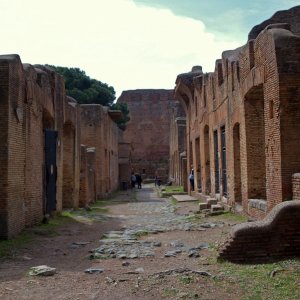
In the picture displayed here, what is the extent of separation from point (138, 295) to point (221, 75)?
12676mm

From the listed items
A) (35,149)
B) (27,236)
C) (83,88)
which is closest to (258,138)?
(35,149)

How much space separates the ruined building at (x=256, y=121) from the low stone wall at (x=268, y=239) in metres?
2.18

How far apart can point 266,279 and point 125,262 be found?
2528 millimetres

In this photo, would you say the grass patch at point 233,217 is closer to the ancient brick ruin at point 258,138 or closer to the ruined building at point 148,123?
the ancient brick ruin at point 258,138

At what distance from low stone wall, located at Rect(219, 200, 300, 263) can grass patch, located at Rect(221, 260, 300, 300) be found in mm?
221

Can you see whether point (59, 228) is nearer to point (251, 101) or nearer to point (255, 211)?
point (255, 211)

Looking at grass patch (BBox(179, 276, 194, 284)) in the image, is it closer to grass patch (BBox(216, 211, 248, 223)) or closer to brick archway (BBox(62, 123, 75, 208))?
grass patch (BBox(216, 211, 248, 223))

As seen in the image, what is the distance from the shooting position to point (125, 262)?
312 inches

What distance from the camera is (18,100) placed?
36.5ft

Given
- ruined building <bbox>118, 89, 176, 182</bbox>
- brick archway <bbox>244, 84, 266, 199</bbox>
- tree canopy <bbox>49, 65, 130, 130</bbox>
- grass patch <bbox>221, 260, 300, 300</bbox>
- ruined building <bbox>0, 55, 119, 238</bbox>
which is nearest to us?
grass patch <bbox>221, 260, 300, 300</bbox>

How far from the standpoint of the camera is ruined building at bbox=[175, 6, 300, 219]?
9.81 m

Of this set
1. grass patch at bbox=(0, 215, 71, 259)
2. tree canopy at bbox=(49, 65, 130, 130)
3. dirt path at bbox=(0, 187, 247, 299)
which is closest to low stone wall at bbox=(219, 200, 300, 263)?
dirt path at bbox=(0, 187, 247, 299)

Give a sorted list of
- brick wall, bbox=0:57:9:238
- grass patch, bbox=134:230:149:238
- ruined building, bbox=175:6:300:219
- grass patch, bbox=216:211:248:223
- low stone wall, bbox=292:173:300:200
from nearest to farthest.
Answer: low stone wall, bbox=292:173:300:200
ruined building, bbox=175:6:300:219
brick wall, bbox=0:57:9:238
grass patch, bbox=134:230:149:238
grass patch, bbox=216:211:248:223

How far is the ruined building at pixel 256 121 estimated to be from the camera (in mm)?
9812
